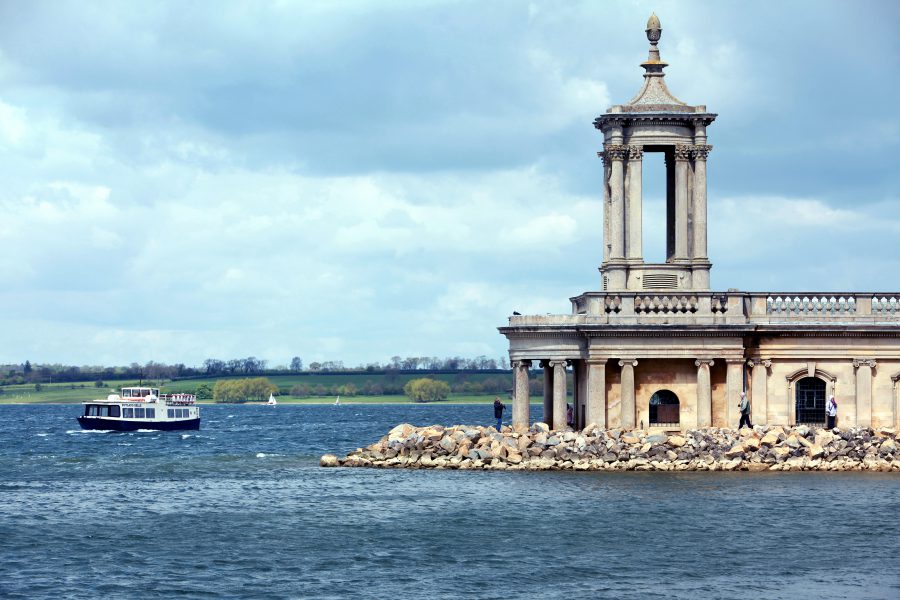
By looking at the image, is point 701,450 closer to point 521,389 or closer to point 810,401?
point 810,401

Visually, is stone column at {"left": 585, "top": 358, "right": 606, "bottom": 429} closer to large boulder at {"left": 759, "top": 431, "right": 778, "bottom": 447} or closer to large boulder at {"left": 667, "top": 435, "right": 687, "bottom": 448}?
large boulder at {"left": 667, "top": 435, "right": 687, "bottom": 448}

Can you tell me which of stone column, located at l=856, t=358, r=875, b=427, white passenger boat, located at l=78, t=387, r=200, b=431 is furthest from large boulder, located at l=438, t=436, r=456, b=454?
white passenger boat, located at l=78, t=387, r=200, b=431

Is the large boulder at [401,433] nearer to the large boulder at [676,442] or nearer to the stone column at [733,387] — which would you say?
the large boulder at [676,442]

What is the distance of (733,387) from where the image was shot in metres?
56.3

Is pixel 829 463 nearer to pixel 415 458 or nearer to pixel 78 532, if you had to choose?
pixel 415 458

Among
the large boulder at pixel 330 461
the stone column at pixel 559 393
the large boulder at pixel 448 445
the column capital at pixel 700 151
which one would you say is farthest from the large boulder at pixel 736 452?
the large boulder at pixel 330 461

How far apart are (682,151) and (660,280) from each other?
15.4 ft

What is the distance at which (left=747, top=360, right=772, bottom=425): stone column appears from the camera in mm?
56875

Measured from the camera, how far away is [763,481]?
5166 centimetres

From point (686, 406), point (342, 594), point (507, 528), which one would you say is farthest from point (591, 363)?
point (342, 594)

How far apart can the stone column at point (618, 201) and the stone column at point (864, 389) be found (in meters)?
9.17

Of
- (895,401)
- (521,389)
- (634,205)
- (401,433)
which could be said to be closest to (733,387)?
(895,401)

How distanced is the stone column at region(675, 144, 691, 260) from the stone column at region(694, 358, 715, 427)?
437 centimetres

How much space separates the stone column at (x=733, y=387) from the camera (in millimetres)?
56219
